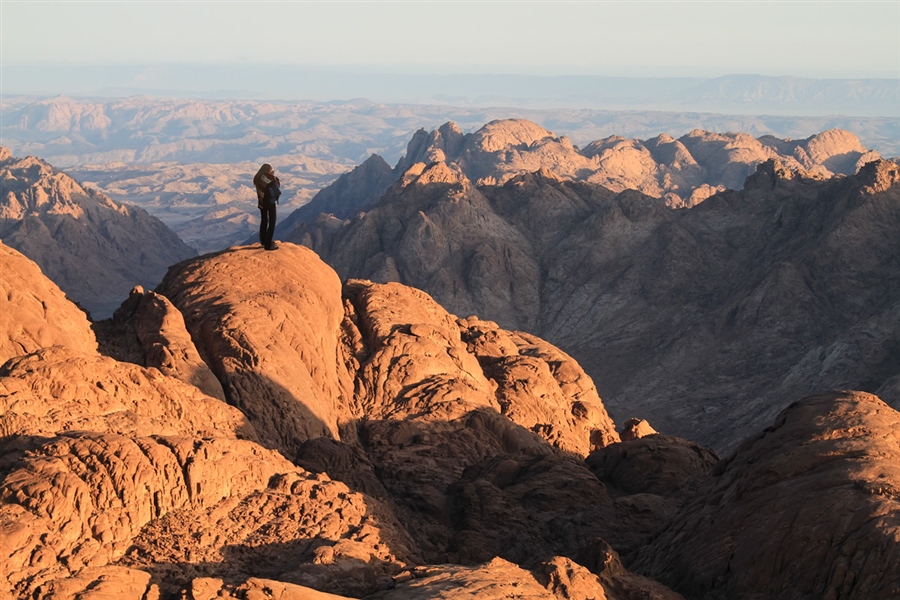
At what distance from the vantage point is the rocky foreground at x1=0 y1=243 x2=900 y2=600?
11578mm

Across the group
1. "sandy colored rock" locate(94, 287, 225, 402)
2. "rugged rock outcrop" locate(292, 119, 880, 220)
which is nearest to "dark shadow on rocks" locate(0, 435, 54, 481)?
"sandy colored rock" locate(94, 287, 225, 402)

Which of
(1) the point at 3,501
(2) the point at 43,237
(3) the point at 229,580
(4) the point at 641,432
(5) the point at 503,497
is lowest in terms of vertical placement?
(2) the point at 43,237

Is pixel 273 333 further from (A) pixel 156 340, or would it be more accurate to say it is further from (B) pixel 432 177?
(B) pixel 432 177

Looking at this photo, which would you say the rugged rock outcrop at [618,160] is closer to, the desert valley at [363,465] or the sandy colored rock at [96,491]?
the desert valley at [363,465]

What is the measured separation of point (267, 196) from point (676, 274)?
151ft

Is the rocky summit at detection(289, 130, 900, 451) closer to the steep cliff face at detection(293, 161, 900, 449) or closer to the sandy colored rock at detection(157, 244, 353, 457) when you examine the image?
the steep cliff face at detection(293, 161, 900, 449)

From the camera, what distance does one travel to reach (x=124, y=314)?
20.0 metres

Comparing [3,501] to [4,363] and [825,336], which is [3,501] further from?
[825,336]

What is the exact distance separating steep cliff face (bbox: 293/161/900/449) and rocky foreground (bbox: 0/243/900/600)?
27122mm

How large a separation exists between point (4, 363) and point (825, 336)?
46.3 m

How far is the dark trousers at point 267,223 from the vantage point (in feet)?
67.3

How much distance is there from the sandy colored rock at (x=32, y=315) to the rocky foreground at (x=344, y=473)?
46 millimetres

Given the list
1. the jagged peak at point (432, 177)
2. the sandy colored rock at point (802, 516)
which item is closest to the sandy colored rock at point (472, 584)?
the sandy colored rock at point (802, 516)

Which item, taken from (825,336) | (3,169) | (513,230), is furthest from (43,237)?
(825,336)
